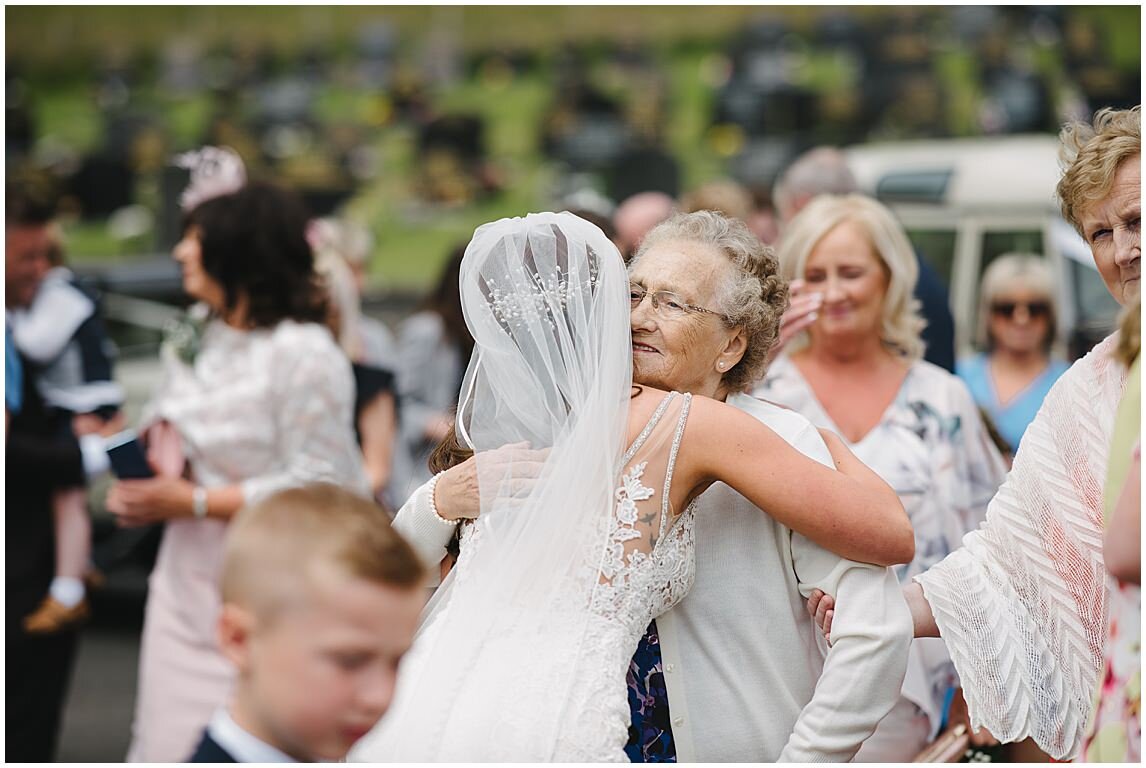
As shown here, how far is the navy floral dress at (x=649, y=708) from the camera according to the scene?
266 cm

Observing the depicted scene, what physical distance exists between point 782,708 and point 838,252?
186 cm

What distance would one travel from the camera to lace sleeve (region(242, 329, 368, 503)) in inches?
171

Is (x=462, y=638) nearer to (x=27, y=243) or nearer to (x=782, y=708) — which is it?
(x=782, y=708)

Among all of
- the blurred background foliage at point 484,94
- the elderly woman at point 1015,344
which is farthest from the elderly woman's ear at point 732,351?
the blurred background foliage at point 484,94

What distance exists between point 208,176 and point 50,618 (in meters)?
1.61

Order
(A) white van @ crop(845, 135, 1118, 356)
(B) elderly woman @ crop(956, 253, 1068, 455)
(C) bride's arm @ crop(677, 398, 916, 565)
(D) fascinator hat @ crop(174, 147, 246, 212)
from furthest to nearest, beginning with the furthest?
(A) white van @ crop(845, 135, 1118, 356)
(B) elderly woman @ crop(956, 253, 1068, 455)
(D) fascinator hat @ crop(174, 147, 246, 212)
(C) bride's arm @ crop(677, 398, 916, 565)

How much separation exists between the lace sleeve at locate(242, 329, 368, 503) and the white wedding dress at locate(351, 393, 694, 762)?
6.04 ft

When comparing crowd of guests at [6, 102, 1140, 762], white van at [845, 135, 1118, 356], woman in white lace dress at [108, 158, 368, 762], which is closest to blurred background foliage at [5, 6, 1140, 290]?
white van at [845, 135, 1118, 356]

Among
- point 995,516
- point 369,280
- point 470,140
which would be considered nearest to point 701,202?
point 995,516

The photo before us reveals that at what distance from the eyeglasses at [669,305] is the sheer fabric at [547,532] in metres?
0.15

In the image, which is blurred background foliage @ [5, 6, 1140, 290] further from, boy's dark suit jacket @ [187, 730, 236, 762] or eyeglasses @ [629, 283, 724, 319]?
boy's dark suit jacket @ [187, 730, 236, 762]

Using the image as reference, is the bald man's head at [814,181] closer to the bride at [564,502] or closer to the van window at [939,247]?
the van window at [939,247]

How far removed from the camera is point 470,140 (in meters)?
18.3

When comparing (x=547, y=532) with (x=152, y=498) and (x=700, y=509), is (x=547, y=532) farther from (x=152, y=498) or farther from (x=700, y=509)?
(x=152, y=498)
